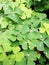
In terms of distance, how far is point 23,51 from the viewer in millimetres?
2275

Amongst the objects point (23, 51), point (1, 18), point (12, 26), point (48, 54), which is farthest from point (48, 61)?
point (1, 18)

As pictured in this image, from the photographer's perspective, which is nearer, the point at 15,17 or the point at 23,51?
the point at 23,51

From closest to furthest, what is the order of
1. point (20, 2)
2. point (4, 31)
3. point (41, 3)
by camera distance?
point (4, 31) → point (20, 2) → point (41, 3)

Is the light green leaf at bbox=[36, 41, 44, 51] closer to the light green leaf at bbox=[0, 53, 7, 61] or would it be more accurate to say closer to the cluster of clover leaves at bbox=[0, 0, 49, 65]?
the cluster of clover leaves at bbox=[0, 0, 49, 65]

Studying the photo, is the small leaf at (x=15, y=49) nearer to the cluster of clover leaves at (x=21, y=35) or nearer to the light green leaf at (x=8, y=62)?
the cluster of clover leaves at (x=21, y=35)

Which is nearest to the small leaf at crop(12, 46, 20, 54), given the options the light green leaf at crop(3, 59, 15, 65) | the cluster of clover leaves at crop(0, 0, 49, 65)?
the cluster of clover leaves at crop(0, 0, 49, 65)

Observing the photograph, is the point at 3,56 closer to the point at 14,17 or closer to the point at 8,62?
the point at 8,62

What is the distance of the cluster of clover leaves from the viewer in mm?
2186

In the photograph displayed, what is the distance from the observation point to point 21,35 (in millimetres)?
2307

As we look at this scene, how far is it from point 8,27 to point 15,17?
153 millimetres

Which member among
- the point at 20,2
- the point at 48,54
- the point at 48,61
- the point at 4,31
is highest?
the point at 20,2

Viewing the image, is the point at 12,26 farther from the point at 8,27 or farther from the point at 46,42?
the point at 46,42

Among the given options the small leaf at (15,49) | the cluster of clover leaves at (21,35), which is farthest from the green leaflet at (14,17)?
the small leaf at (15,49)

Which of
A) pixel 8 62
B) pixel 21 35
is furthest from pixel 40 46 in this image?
pixel 8 62
